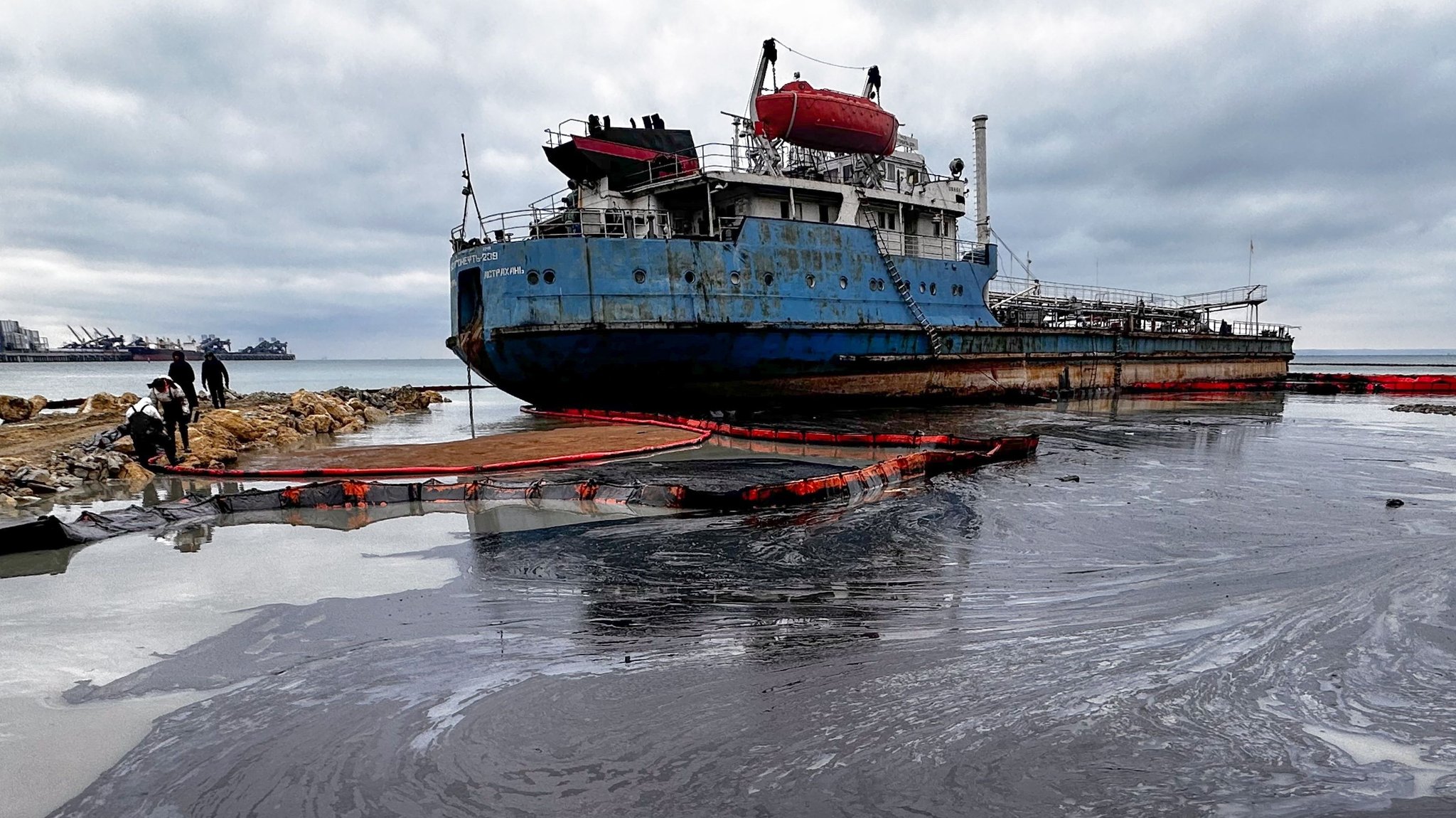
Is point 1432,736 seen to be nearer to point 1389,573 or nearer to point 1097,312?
point 1389,573

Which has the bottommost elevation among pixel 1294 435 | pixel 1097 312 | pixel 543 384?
pixel 1294 435

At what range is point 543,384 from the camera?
16141 mm

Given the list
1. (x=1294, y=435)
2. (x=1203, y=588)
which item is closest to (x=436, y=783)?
(x=1203, y=588)

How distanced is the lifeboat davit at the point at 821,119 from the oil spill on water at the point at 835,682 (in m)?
13.4

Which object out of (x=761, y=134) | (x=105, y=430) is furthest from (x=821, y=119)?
(x=105, y=430)

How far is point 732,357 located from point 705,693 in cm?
1370

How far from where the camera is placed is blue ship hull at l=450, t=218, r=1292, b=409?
15.2 meters

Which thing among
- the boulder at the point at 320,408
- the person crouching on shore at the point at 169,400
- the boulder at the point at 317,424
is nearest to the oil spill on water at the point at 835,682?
the person crouching on shore at the point at 169,400

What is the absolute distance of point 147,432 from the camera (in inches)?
370

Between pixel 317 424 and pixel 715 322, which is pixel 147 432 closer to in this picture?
pixel 317 424

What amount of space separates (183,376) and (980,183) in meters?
22.6

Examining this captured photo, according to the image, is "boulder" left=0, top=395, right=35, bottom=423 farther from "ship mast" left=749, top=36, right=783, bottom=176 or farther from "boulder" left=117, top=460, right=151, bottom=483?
"ship mast" left=749, top=36, right=783, bottom=176

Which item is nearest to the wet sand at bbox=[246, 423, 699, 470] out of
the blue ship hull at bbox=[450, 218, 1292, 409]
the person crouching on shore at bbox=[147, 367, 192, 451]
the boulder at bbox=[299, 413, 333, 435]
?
the person crouching on shore at bbox=[147, 367, 192, 451]

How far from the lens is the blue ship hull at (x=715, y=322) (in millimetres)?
15164
